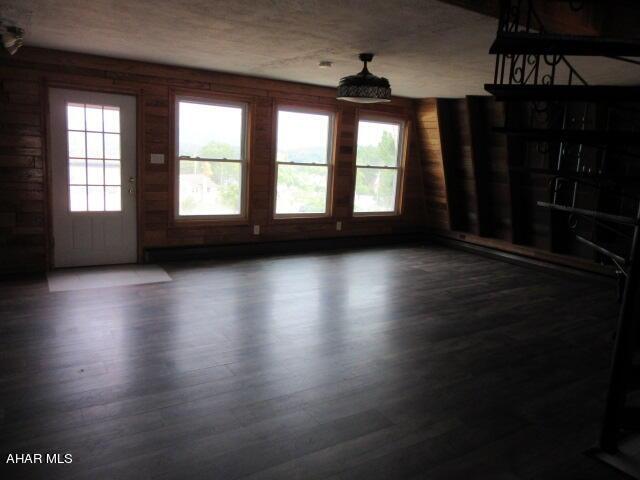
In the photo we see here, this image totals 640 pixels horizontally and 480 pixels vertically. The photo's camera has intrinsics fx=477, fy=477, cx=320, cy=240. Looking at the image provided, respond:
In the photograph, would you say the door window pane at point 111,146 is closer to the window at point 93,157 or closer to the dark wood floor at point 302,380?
the window at point 93,157

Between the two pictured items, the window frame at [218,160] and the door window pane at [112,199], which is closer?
the door window pane at [112,199]

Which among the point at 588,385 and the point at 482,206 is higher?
the point at 482,206

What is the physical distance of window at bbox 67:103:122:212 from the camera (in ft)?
16.9

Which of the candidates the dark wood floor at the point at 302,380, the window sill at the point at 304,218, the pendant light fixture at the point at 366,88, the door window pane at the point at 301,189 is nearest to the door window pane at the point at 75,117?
the dark wood floor at the point at 302,380

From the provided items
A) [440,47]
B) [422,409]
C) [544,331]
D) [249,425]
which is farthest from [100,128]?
[544,331]

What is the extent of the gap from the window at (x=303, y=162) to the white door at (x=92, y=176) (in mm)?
1930

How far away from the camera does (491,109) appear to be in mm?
6176

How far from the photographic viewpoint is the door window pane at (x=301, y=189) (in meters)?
6.59

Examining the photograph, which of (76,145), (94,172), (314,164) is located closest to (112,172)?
(94,172)

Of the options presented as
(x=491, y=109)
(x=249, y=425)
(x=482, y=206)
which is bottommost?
(x=249, y=425)

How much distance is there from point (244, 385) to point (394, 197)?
5427 millimetres

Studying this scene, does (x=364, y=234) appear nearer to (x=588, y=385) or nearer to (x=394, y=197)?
(x=394, y=197)

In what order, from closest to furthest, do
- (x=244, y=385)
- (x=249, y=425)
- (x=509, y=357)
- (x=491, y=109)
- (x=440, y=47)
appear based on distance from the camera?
1. (x=249, y=425)
2. (x=244, y=385)
3. (x=509, y=357)
4. (x=440, y=47)
5. (x=491, y=109)

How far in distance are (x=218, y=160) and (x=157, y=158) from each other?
763mm
